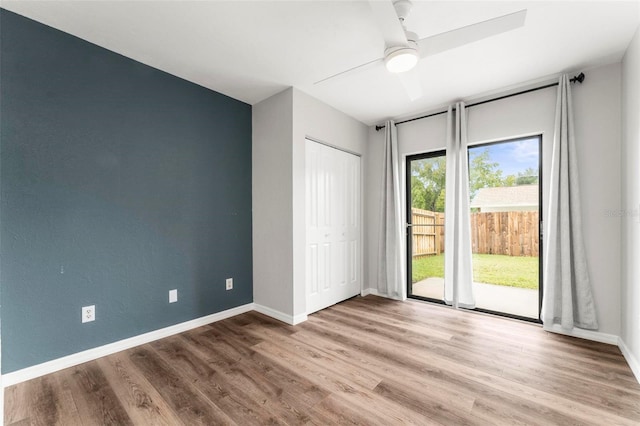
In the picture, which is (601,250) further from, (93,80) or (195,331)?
(93,80)

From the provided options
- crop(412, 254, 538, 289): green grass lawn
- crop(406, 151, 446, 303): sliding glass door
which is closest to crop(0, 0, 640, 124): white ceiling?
crop(406, 151, 446, 303): sliding glass door

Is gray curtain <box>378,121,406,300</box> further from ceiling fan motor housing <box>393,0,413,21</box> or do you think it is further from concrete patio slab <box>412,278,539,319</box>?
ceiling fan motor housing <box>393,0,413,21</box>

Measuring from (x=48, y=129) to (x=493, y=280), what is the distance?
4535 mm

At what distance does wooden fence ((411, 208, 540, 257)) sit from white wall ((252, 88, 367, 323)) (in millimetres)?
1860

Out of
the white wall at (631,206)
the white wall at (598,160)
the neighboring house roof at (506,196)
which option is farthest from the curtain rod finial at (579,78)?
the neighboring house roof at (506,196)

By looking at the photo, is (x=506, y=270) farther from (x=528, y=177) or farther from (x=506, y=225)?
(x=528, y=177)

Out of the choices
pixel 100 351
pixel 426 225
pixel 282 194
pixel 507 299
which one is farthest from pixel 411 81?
pixel 100 351

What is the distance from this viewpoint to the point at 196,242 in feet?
9.56

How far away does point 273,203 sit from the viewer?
3.20 m

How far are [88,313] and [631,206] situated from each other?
442 cm

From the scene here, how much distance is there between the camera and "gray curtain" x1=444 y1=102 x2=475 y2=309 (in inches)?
127

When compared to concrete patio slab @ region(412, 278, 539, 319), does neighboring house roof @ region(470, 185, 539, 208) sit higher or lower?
higher

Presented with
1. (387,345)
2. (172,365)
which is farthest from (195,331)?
(387,345)

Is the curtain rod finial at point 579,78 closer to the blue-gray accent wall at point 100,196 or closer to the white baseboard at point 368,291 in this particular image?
the white baseboard at point 368,291
